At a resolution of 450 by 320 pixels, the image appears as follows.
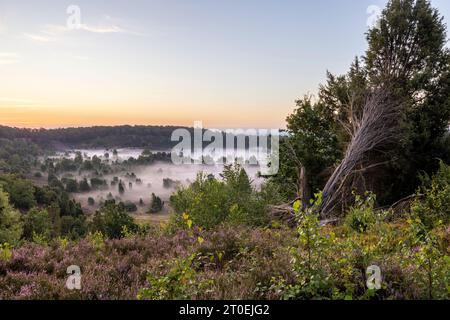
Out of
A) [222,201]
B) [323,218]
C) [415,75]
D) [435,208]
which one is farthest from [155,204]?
[435,208]

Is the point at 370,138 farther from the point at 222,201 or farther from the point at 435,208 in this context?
the point at 222,201

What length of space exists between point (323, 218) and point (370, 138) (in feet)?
17.2

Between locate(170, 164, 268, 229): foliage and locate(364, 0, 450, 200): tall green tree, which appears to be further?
locate(364, 0, 450, 200): tall green tree

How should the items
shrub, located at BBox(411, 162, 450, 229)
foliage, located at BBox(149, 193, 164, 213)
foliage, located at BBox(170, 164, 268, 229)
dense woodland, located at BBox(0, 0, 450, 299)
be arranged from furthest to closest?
foliage, located at BBox(149, 193, 164, 213) < foliage, located at BBox(170, 164, 268, 229) < shrub, located at BBox(411, 162, 450, 229) < dense woodland, located at BBox(0, 0, 450, 299)

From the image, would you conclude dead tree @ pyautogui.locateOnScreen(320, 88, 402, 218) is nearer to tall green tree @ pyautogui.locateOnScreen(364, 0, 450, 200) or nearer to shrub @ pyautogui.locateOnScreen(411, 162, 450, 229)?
tall green tree @ pyautogui.locateOnScreen(364, 0, 450, 200)

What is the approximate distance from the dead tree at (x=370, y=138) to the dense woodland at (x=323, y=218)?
0.07 m

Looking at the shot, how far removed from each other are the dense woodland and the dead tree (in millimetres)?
71

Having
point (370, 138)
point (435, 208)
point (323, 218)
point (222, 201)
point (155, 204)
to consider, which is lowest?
point (155, 204)

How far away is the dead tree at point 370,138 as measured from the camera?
52.1 feet

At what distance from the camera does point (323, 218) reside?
45.7 ft

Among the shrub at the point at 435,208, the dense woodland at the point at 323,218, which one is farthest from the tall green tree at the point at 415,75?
the shrub at the point at 435,208

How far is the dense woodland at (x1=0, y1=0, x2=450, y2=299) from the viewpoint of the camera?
13.7ft

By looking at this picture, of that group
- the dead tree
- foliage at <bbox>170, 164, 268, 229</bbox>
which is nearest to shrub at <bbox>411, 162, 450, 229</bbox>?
the dead tree
